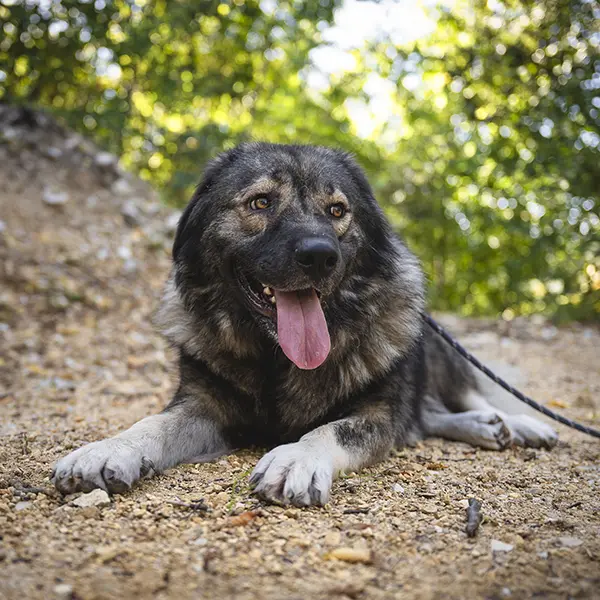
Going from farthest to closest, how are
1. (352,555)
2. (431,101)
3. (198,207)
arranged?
(431,101)
(198,207)
(352,555)

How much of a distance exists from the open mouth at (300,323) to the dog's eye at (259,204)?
1.27 feet

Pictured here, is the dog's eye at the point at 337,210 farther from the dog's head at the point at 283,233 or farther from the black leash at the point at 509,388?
the black leash at the point at 509,388

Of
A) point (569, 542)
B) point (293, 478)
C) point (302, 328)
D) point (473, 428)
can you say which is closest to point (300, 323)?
point (302, 328)

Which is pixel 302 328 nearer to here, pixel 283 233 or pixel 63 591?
pixel 283 233

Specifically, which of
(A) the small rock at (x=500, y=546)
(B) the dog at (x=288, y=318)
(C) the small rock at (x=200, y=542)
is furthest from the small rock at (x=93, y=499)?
(A) the small rock at (x=500, y=546)

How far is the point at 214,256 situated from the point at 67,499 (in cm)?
129

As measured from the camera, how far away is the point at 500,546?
2.06 m

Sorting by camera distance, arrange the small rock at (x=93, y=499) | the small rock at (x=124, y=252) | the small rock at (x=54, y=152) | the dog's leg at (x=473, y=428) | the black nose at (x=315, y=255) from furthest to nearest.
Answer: the small rock at (x=54, y=152) → the small rock at (x=124, y=252) → the dog's leg at (x=473, y=428) → the black nose at (x=315, y=255) → the small rock at (x=93, y=499)

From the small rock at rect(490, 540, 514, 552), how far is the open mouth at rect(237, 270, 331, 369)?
106 cm

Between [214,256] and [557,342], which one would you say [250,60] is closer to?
[557,342]

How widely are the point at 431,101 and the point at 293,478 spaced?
263 inches

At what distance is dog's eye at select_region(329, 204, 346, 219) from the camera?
310cm

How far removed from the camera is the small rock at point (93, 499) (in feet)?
Answer: 7.34

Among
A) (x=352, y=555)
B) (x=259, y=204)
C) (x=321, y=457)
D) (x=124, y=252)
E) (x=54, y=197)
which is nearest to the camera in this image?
(x=352, y=555)
